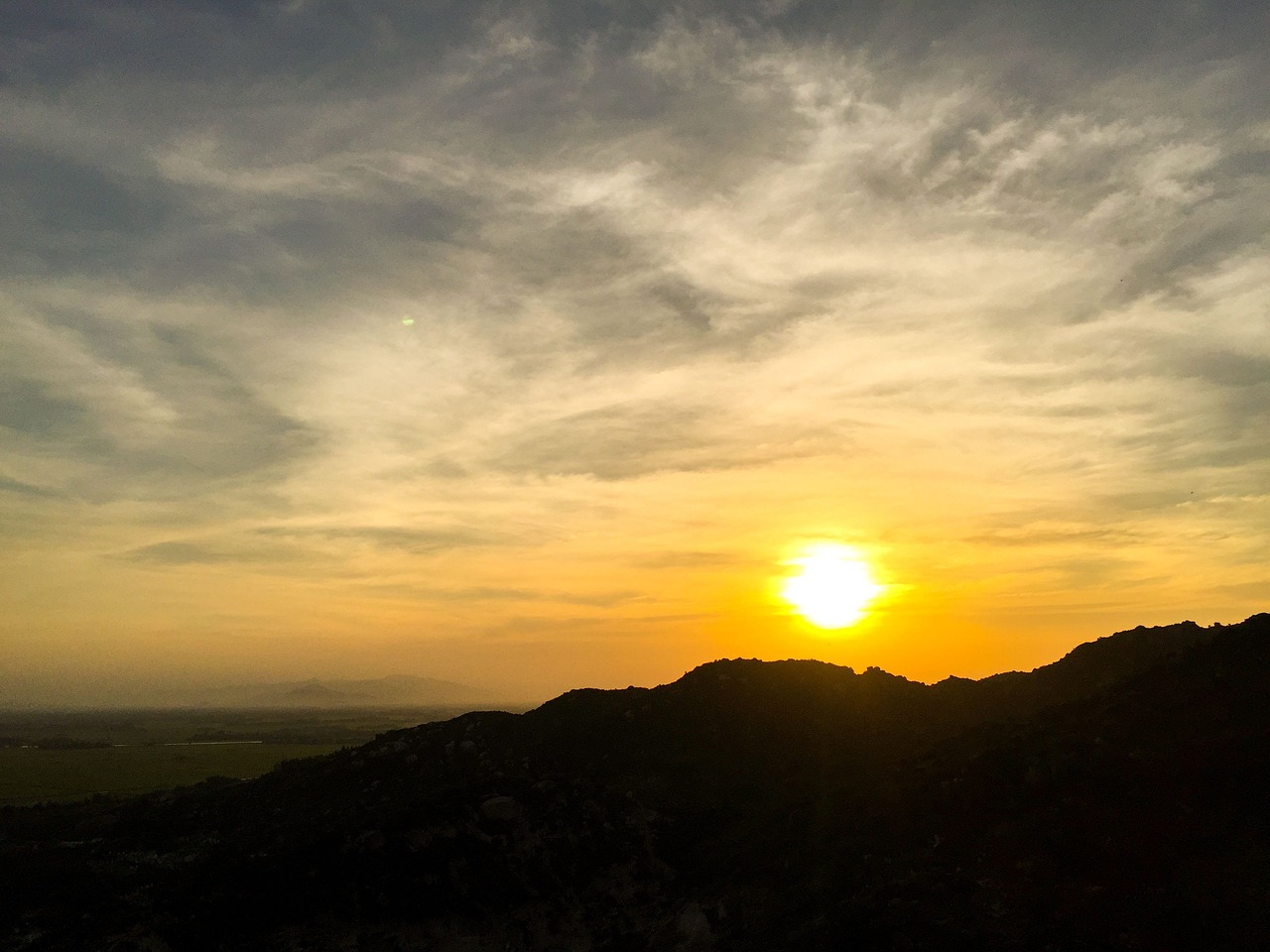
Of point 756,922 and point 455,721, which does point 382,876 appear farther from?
point 455,721

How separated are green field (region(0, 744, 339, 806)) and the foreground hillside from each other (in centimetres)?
3308

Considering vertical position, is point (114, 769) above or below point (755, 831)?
below

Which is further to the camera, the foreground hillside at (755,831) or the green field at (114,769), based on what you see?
the green field at (114,769)

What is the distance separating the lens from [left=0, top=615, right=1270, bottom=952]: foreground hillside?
2219cm

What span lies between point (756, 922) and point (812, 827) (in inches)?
225

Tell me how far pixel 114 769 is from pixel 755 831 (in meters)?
97.4

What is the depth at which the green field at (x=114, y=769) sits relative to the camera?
73.8m

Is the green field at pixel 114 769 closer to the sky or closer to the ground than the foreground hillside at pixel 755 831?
closer to the ground

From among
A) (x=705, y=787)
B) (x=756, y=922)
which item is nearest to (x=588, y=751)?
(x=705, y=787)

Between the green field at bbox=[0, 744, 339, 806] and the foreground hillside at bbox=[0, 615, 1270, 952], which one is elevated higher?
the foreground hillside at bbox=[0, 615, 1270, 952]

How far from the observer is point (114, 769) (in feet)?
312

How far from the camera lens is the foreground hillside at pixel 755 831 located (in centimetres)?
2219

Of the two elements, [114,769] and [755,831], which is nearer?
[755,831]

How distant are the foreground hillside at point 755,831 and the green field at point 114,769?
1302 inches
